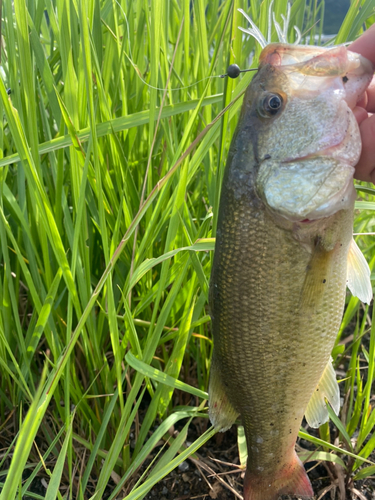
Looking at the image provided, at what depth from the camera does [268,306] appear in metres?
0.89

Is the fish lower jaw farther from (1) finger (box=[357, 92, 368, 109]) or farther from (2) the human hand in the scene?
(1) finger (box=[357, 92, 368, 109])

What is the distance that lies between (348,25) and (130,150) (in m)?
0.68

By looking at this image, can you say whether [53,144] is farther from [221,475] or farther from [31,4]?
[221,475]

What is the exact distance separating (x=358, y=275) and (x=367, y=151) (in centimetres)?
30

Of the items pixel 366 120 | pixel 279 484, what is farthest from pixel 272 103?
pixel 279 484

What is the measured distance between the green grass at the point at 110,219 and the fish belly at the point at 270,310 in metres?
0.09

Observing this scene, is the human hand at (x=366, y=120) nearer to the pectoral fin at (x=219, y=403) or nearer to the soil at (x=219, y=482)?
the pectoral fin at (x=219, y=403)

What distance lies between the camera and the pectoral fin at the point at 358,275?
37.5 inches

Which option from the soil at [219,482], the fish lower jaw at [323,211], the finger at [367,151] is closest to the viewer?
the fish lower jaw at [323,211]

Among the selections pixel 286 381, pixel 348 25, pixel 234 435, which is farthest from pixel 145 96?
pixel 234 435

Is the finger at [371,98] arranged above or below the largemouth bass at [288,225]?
above

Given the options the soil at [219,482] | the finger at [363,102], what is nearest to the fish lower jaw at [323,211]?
the finger at [363,102]

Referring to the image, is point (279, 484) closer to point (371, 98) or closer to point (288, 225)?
point (288, 225)

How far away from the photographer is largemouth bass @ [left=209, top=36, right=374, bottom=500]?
840 millimetres
